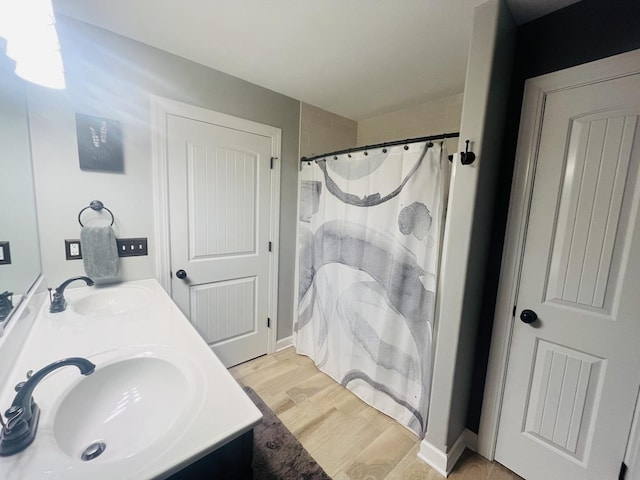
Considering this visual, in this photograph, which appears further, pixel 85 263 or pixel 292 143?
pixel 292 143

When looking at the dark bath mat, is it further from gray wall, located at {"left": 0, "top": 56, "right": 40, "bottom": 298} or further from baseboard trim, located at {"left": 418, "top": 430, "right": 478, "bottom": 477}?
gray wall, located at {"left": 0, "top": 56, "right": 40, "bottom": 298}

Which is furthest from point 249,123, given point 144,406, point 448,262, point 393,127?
point 144,406

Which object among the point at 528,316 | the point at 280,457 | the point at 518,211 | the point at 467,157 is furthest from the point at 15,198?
the point at 528,316

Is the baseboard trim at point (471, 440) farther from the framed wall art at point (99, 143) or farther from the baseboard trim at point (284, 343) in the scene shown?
the framed wall art at point (99, 143)

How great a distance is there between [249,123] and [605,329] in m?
2.41

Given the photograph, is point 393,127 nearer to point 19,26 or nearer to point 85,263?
point 19,26

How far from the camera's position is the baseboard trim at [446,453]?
1424 millimetres

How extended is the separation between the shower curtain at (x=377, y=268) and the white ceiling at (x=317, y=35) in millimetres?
576

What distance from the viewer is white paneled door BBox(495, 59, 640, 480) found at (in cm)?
110

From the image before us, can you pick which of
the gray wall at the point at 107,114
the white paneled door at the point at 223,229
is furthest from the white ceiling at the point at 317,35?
the white paneled door at the point at 223,229

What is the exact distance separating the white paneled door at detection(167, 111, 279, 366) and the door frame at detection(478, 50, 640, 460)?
67.1 inches

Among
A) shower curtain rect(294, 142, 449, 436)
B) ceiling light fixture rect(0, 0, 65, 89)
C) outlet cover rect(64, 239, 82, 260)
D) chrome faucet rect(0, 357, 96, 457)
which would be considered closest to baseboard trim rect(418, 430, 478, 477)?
shower curtain rect(294, 142, 449, 436)

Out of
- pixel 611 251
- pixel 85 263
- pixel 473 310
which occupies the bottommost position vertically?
pixel 473 310

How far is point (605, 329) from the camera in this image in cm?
115
